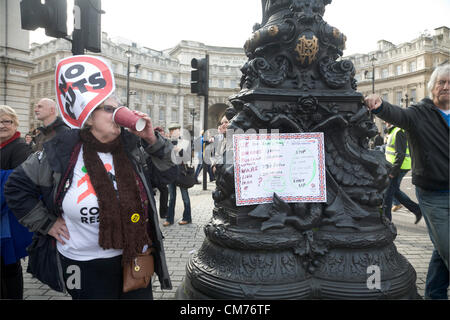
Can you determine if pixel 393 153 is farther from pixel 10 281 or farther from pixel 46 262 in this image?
pixel 10 281

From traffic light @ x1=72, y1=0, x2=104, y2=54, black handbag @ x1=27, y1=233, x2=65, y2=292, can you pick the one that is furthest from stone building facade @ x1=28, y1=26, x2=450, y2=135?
black handbag @ x1=27, y1=233, x2=65, y2=292

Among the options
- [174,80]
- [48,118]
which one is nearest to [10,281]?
[48,118]

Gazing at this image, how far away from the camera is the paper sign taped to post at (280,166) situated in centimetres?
266

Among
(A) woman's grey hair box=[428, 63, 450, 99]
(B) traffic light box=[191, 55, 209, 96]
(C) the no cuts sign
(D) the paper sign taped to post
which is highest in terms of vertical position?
(B) traffic light box=[191, 55, 209, 96]

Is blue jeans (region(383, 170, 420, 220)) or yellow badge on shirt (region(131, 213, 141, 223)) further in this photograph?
blue jeans (region(383, 170, 420, 220))

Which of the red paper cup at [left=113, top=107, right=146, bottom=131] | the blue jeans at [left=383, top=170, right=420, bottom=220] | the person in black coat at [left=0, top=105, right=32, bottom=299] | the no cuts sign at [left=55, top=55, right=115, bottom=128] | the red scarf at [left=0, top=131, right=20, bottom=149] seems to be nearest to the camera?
the red paper cup at [left=113, top=107, right=146, bottom=131]

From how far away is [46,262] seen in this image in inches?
74.6

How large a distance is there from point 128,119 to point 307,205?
1826mm

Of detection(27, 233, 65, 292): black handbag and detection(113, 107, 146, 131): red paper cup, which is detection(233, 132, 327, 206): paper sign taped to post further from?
detection(27, 233, 65, 292): black handbag

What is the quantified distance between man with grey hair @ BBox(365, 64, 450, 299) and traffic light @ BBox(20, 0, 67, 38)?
159 inches

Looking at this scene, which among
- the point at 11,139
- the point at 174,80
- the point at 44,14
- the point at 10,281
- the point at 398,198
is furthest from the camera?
the point at 174,80

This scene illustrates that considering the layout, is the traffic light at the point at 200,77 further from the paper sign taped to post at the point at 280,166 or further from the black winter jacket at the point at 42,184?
the black winter jacket at the point at 42,184

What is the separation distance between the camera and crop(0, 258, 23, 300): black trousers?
2.78 m
